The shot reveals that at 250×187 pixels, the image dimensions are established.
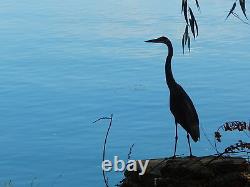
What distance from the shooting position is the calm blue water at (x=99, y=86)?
4.52 m

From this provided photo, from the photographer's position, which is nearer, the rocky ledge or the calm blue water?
the rocky ledge

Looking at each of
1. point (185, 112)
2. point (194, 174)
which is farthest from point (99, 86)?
point (194, 174)

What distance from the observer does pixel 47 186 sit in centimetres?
415

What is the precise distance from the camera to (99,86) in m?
6.07

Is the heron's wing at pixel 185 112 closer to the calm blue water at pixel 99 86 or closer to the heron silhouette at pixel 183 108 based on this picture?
the heron silhouette at pixel 183 108

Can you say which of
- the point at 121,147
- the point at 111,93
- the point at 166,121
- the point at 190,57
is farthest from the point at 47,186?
the point at 190,57

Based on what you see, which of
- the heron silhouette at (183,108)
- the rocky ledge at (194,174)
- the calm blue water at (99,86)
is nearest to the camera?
the rocky ledge at (194,174)

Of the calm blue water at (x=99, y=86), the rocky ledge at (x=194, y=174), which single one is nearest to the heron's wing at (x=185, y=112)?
the rocky ledge at (x=194, y=174)

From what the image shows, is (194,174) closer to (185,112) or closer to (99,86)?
(185,112)

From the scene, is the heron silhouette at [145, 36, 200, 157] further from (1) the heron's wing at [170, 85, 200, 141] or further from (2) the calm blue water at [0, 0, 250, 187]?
(2) the calm blue water at [0, 0, 250, 187]

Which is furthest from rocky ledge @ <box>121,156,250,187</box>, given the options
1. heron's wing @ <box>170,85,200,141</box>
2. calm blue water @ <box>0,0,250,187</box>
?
calm blue water @ <box>0,0,250,187</box>

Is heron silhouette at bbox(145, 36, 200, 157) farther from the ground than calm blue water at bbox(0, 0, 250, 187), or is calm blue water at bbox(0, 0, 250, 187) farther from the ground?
heron silhouette at bbox(145, 36, 200, 157)

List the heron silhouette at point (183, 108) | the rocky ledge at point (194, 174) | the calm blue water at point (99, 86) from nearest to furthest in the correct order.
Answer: the rocky ledge at point (194, 174) → the heron silhouette at point (183, 108) → the calm blue water at point (99, 86)

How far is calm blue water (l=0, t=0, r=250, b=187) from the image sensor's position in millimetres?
4523
